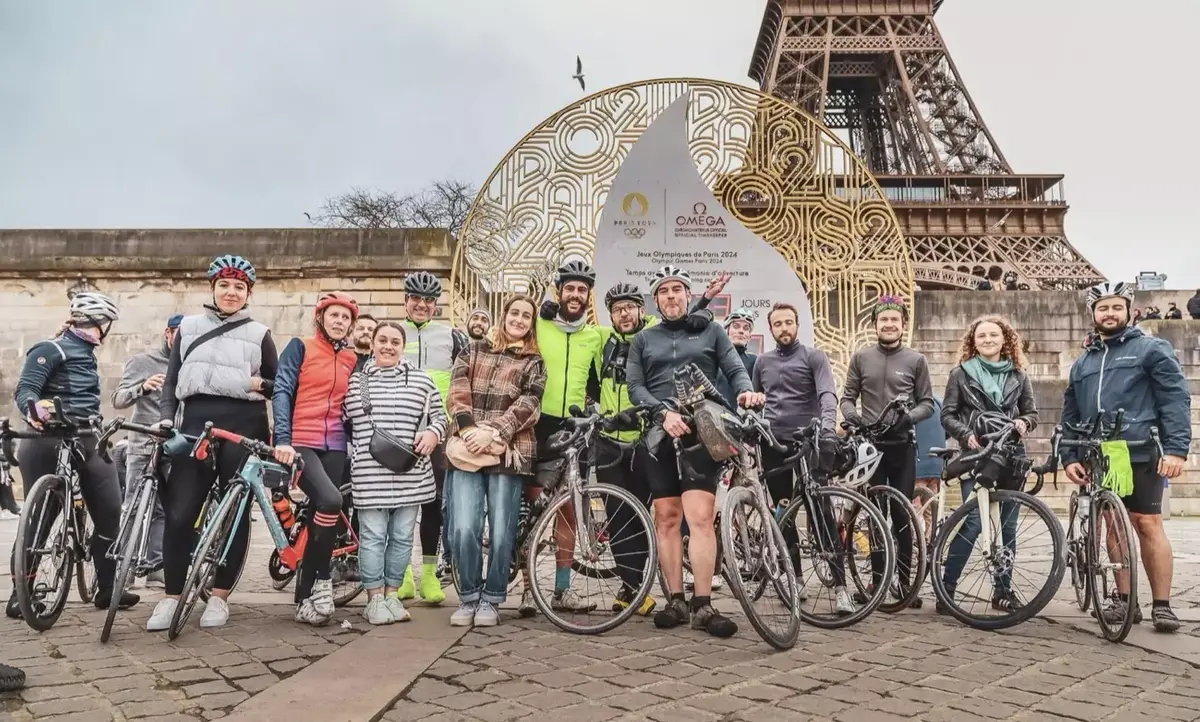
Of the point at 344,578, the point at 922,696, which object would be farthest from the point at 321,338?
the point at 922,696

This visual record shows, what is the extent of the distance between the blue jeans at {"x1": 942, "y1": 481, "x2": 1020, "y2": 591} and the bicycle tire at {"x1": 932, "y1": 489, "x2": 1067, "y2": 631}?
0.10 feet

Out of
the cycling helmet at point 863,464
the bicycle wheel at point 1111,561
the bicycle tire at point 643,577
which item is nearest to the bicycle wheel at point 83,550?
the bicycle tire at point 643,577

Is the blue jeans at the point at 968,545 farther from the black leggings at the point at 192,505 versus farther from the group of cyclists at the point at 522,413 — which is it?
the black leggings at the point at 192,505

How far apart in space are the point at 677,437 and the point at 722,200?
6586 millimetres

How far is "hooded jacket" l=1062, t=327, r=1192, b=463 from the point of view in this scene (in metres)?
3.91

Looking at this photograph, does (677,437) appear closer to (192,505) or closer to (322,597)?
(322,597)

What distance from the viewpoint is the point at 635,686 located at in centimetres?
280

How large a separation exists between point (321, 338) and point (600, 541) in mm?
1669

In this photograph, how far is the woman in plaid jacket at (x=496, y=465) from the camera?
3.82m

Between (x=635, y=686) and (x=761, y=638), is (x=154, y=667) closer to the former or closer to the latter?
(x=635, y=686)

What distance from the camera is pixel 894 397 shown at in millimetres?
4430

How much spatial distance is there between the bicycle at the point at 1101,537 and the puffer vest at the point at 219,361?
3847 millimetres

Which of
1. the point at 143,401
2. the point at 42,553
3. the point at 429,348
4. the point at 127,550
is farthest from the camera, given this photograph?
the point at 143,401

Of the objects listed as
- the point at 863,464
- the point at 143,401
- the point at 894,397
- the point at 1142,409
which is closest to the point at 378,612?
the point at 863,464
